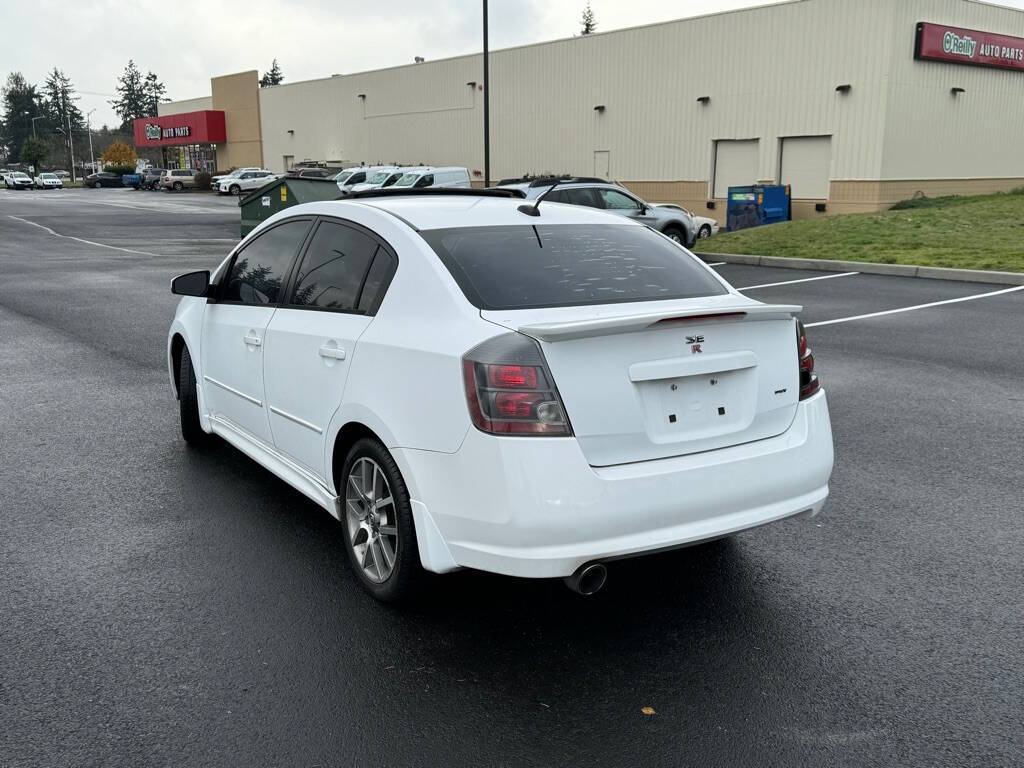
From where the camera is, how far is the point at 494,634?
12.5 feet

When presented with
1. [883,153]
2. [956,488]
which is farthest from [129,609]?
[883,153]

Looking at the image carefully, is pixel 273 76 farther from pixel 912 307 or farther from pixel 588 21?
pixel 912 307

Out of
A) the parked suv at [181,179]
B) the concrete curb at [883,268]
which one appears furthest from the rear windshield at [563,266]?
the parked suv at [181,179]

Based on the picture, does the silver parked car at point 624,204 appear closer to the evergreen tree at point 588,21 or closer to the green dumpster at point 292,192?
the green dumpster at point 292,192

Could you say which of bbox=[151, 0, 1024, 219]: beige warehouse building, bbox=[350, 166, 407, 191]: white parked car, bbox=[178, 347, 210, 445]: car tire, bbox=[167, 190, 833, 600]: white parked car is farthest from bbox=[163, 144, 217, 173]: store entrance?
bbox=[167, 190, 833, 600]: white parked car

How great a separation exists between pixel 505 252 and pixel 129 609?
2.17 m

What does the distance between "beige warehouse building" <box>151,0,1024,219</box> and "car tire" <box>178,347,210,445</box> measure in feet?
87.5

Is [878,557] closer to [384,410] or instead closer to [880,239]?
[384,410]

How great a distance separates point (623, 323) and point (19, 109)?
599 feet

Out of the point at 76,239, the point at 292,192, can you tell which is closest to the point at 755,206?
the point at 292,192

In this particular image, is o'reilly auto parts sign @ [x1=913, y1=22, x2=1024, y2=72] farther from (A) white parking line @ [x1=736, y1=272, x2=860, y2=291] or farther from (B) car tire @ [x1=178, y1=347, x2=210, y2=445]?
(B) car tire @ [x1=178, y1=347, x2=210, y2=445]

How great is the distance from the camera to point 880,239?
21188mm

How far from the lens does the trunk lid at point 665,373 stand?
3.44 meters

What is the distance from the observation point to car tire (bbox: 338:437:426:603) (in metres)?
3.75
